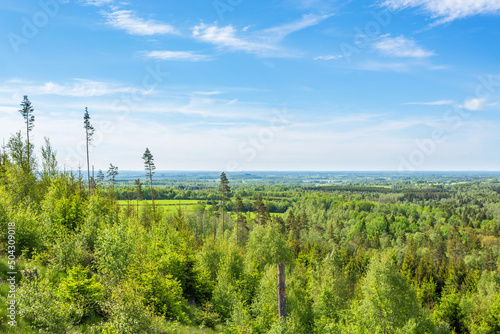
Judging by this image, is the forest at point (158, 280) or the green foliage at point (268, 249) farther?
the green foliage at point (268, 249)

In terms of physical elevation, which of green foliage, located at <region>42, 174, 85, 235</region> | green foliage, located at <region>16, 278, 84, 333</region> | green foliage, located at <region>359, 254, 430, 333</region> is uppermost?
green foliage, located at <region>42, 174, 85, 235</region>

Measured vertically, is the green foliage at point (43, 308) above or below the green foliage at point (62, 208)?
below

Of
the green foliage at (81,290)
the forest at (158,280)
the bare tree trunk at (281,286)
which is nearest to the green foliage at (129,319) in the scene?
the forest at (158,280)

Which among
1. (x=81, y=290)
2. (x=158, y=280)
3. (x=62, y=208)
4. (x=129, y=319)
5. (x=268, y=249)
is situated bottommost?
(x=268, y=249)

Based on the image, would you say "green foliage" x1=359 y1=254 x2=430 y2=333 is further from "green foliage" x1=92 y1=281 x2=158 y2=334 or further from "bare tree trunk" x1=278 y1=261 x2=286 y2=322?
"green foliage" x1=92 y1=281 x2=158 y2=334

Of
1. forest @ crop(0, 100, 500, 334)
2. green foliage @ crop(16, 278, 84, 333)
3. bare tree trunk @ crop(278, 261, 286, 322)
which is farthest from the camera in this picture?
bare tree trunk @ crop(278, 261, 286, 322)

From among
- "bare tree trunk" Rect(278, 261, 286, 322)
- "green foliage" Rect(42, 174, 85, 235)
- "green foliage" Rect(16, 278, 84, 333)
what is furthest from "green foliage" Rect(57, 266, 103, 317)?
"green foliage" Rect(42, 174, 85, 235)

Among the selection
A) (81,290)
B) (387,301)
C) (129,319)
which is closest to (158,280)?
(81,290)

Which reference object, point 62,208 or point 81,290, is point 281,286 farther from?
point 62,208

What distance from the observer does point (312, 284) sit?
39.9 metres

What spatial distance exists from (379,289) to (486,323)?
19137 mm

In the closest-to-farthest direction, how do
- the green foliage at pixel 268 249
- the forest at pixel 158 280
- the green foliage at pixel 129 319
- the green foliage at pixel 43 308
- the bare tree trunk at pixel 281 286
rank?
the green foliage at pixel 43 308
the green foliage at pixel 129 319
the forest at pixel 158 280
the bare tree trunk at pixel 281 286
the green foliage at pixel 268 249

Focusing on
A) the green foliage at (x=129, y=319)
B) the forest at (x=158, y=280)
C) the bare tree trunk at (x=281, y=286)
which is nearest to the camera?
the green foliage at (x=129, y=319)

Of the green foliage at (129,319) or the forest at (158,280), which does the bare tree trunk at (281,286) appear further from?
the green foliage at (129,319)
